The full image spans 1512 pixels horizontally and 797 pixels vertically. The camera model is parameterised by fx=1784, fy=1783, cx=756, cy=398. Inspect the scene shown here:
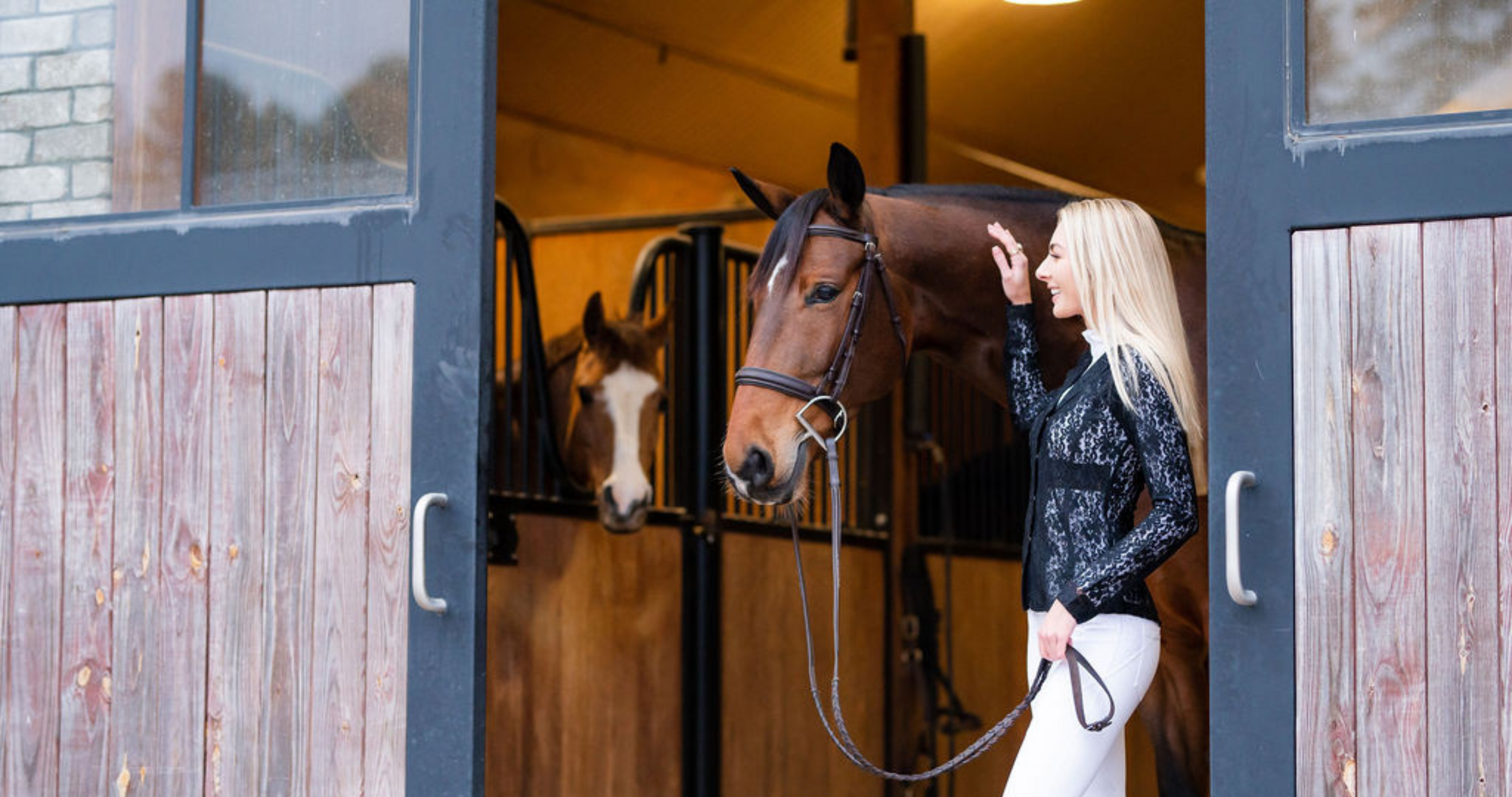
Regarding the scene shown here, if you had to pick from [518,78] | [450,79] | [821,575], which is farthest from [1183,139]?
[450,79]

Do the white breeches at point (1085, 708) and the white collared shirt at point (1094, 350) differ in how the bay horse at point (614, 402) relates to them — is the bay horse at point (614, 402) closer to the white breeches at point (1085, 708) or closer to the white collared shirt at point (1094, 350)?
the white collared shirt at point (1094, 350)

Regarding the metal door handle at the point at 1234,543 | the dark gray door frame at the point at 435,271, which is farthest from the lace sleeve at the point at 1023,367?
the dark gray door frame at the point at 435,271

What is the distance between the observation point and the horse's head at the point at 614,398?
4535mm

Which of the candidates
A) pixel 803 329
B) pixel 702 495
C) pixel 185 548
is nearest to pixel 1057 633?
pixel 803 329

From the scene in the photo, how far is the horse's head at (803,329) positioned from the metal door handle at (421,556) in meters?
0.49

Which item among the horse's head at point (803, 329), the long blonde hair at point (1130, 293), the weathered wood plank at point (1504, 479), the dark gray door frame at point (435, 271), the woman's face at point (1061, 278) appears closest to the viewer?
the weathered wood plank at point (1504, 479)

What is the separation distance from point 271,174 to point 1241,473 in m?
1.77

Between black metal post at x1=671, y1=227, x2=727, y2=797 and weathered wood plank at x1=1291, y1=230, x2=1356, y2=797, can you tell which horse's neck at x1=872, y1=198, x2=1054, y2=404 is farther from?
black metal post at x1=671, y1=227, x2=727, y2=797

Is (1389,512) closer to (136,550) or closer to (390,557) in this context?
(390,557)

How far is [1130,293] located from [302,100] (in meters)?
1.51

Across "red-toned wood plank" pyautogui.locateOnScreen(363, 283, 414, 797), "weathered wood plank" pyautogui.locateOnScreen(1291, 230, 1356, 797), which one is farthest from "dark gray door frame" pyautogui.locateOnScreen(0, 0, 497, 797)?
"weathered wood plank" pyautogui.locateOnScreen(1291, 230, 1356, 797)

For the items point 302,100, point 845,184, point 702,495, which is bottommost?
point 702,495

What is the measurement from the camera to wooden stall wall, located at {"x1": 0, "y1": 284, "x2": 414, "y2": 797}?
2.99m

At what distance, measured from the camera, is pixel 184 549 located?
3.13m
